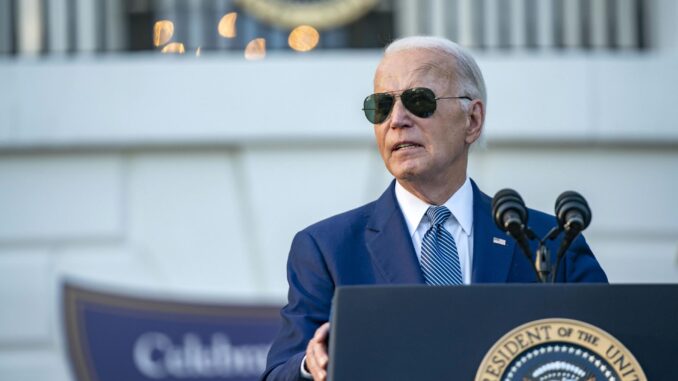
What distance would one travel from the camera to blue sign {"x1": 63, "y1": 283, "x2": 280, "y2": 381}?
715 centimetres

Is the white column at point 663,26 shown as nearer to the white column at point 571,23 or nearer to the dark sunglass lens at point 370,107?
the white column at point 571,23

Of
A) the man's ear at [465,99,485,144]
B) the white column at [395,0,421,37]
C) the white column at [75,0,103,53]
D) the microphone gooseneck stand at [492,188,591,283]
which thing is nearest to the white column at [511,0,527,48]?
the white column at [395,0,421,37]

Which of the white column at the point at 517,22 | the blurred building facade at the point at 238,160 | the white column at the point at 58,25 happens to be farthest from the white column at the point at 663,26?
the white column at the point at 58,25

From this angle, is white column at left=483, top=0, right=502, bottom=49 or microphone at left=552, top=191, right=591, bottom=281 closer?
microphone at left=552, top=191, right=591, bottom=281

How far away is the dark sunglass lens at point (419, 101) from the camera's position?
3.17 meters

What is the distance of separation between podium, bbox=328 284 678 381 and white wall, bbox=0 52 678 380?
4532 mm

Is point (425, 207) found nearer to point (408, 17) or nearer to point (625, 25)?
point (408, 17)

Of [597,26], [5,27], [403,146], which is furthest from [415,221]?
[5,27]

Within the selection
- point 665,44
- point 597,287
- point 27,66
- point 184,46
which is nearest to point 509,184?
point 665,44

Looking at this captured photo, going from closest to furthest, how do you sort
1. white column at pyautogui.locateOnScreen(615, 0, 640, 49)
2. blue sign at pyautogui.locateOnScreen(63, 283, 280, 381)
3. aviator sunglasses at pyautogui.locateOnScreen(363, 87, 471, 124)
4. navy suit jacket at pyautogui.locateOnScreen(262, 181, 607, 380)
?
navy suit jacket at pyautogui.locateOnScreen(262, 181, 607, 380)
aviator sunglasses at pyautogui.locateOnScreen(363, 87, 471, 124)
blue sign at pyautogui.locateOnScreen(63, 283, 280, 381)
white column at pyautogui.locateOnScreen(615, 0, 640, 49)

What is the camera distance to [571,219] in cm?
283

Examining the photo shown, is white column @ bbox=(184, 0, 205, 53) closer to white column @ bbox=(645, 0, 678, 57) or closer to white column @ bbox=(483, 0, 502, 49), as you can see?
white column @ bbox=(483, 0, 502, 49)

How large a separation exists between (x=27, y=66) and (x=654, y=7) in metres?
3.09

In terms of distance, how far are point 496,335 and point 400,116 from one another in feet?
2.23
